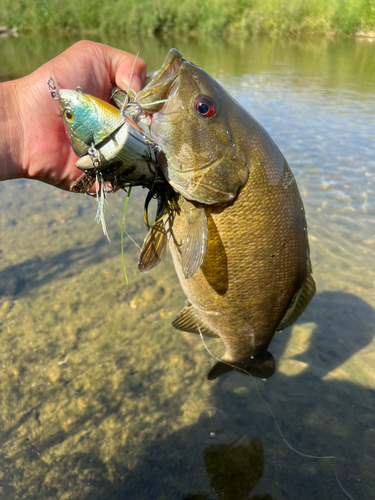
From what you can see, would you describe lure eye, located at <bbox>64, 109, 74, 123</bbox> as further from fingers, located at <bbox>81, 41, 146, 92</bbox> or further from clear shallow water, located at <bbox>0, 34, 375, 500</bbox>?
clear shallow water, located at <bbox>0, 34, 375, 500</bbox>

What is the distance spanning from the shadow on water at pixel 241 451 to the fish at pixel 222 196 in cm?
142

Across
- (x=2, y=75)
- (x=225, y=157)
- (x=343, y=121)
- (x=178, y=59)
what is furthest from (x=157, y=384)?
(x=2, y=75)

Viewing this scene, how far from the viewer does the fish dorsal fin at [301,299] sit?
2.69 meters

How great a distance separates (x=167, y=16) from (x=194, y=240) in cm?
4703

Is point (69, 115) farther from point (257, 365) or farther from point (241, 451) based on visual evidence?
point (241, 451)

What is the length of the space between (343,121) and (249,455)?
32.4 ft

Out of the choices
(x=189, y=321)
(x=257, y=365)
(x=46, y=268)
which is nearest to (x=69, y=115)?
(x=189, y=321)

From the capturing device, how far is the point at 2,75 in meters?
17.8

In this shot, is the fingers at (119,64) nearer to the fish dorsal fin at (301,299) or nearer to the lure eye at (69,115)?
the lure eye at (69,115)

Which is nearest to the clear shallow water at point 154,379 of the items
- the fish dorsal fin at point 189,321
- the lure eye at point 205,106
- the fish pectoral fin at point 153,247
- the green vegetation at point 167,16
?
the fish dorsal fin at point 189,321

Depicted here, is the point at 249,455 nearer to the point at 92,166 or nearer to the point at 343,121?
the point at 92,166

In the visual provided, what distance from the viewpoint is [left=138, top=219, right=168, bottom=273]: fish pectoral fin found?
245 centimetres

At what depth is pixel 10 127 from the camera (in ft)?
8.70

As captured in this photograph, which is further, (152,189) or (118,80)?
(118,80)
